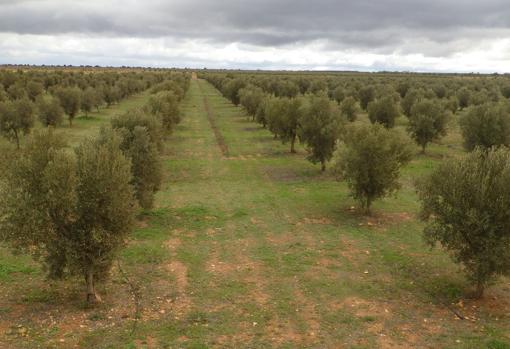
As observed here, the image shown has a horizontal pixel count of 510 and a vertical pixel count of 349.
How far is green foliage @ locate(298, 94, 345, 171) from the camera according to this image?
41531 millimetres

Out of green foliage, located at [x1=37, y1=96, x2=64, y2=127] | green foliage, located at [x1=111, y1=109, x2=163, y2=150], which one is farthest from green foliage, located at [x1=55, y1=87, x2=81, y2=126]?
green foliage, located at [x1=111, y1=109, x2=163, y2=150]

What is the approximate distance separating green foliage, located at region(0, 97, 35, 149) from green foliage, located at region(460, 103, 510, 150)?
47.1 meters

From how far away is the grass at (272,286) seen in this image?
16.8 metres

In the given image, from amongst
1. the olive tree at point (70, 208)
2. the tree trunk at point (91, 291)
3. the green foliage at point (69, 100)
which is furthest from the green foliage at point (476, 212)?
the green foliage at point (69, 100)

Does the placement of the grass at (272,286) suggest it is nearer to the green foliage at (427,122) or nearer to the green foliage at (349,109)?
the green foliage at (427,122)

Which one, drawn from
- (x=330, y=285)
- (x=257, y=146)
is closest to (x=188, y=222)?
(x=330, y=285)

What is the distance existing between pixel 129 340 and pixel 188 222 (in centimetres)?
1424

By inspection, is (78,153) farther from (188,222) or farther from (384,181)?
(384,181)

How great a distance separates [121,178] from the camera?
1803cm

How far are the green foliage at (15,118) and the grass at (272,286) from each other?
23.7 metres

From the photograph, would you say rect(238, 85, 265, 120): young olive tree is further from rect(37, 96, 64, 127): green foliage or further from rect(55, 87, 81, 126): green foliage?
rect(37, 96, 64, 127): green foliage

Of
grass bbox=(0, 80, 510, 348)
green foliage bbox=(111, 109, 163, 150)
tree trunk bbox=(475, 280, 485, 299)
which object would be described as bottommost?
grass bbox=(0, 80, 510, 348)

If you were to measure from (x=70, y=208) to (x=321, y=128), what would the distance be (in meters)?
28.6

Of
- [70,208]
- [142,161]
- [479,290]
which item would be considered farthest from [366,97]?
[70,208]
